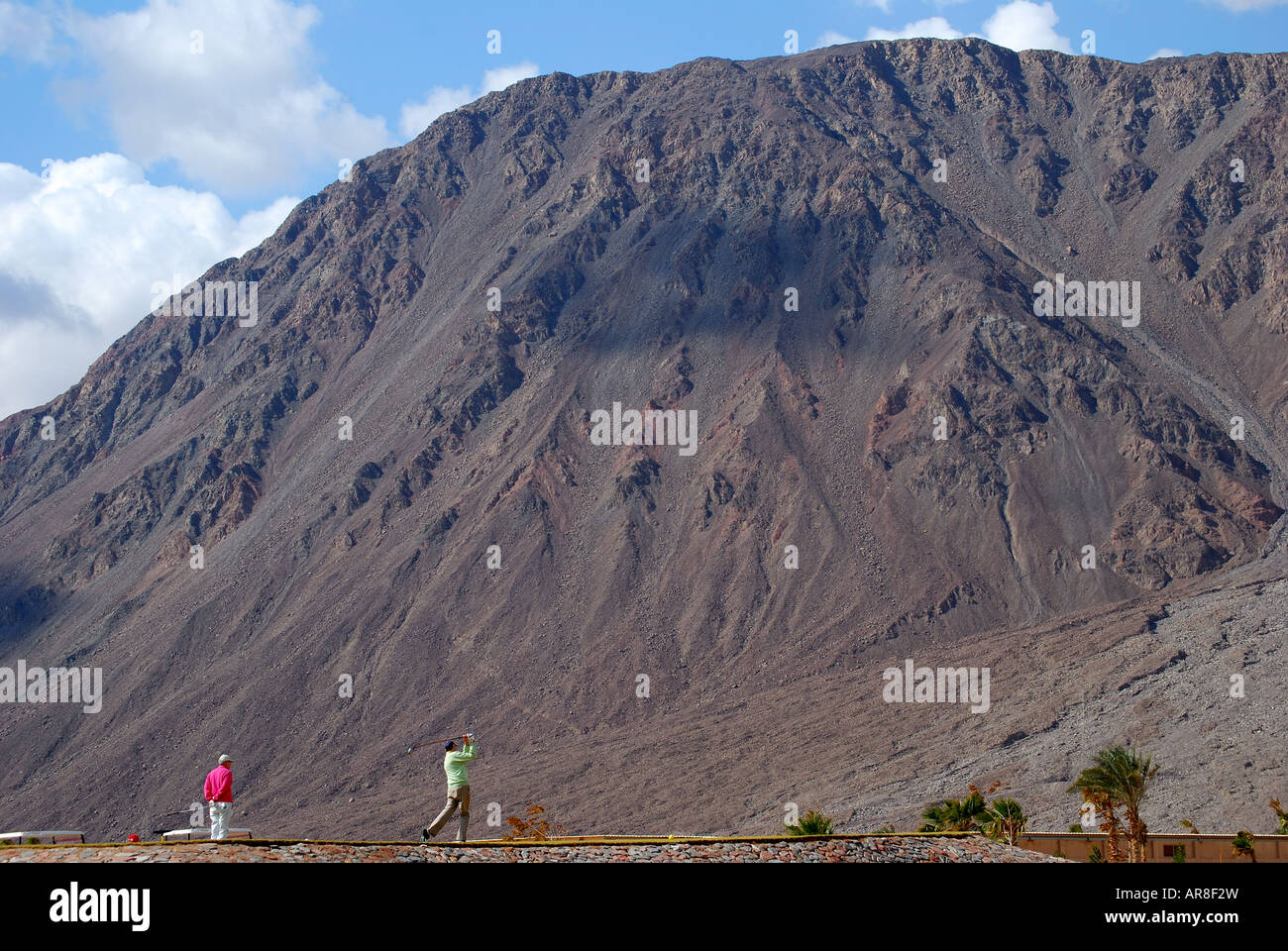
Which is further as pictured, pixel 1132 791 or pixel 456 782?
pixel 1132 791

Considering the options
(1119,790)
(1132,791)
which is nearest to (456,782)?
(1132,791)

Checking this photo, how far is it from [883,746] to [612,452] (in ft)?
146

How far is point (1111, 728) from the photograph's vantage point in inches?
3098

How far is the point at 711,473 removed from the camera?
113125mm

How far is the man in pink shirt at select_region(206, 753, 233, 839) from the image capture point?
65.3ft

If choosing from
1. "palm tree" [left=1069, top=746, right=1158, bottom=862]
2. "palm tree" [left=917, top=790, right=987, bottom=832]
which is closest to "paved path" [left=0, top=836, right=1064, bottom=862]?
"palm tree" [left=1069, top=746, right=1158, bottom=862]

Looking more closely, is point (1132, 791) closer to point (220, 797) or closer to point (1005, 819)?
point (1005, 819)

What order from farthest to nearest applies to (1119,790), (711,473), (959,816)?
(711,473), (959,816), (1119,790)

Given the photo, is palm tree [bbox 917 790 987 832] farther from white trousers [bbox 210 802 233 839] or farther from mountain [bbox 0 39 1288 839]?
mountain [bbox 0 39 1288 839]

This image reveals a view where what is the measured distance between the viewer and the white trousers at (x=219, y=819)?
780 inches

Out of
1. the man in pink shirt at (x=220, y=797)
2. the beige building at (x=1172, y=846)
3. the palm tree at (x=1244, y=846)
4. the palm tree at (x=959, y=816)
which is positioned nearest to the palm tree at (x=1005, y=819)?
the palm tree at (x=959, y=816)

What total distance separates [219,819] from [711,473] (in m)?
94.1
